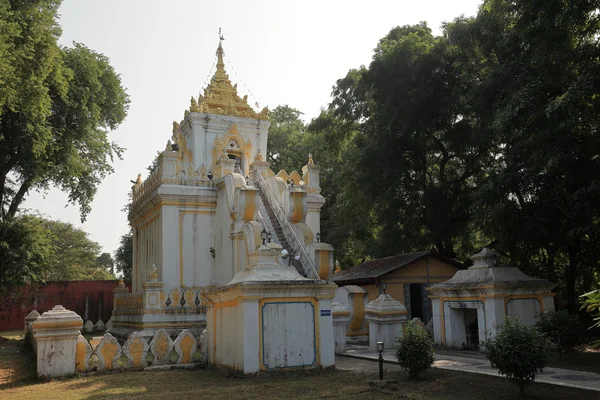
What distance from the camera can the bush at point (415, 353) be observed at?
36.5 ft

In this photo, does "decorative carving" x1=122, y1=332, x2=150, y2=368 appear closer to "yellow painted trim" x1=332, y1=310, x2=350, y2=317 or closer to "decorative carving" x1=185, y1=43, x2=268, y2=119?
"yellow painted trim" x1=332, y1=310, x2=350, y2=317

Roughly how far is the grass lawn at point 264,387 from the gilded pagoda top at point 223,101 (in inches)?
557

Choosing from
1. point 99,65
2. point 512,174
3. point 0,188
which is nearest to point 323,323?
point 512,174

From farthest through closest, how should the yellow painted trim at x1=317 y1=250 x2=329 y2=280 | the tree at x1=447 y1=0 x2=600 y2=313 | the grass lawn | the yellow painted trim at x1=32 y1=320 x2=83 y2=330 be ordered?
1. the tree at x1=447 y1=0 x2=600 y2=313
2. the yellow painted trim at x1=317 y1=250 x2=329 y2=280
3. the yellow painted trim at x1=32 y1=320 x2=83 y2=330
4. the grass lawn

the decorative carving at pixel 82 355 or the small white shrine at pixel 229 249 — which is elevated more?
the small white shrine at pixel 229 249

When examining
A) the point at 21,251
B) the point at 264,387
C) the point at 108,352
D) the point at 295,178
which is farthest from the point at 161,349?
the point at 21,251

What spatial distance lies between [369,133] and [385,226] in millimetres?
4691

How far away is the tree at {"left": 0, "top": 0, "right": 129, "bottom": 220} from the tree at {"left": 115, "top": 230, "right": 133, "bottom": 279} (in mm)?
11310

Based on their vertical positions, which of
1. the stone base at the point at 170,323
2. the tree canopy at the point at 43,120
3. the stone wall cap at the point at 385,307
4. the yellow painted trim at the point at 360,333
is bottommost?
the yellow painted trim at the point at 360,333

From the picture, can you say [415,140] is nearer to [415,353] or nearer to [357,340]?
[357,340]

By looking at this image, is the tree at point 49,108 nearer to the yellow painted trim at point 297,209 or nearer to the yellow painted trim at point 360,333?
the yellow painted trim at point 297,209

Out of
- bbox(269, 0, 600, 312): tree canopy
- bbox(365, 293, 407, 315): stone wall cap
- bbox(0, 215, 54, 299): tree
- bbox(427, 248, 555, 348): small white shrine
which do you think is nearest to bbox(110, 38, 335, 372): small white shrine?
bbox(365, 293, 407, 315): stone wall cap

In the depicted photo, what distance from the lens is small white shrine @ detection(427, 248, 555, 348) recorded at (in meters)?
15.3

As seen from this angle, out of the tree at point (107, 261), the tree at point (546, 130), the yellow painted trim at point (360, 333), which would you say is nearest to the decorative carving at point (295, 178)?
the yellow painted trim at point (360, 333)
